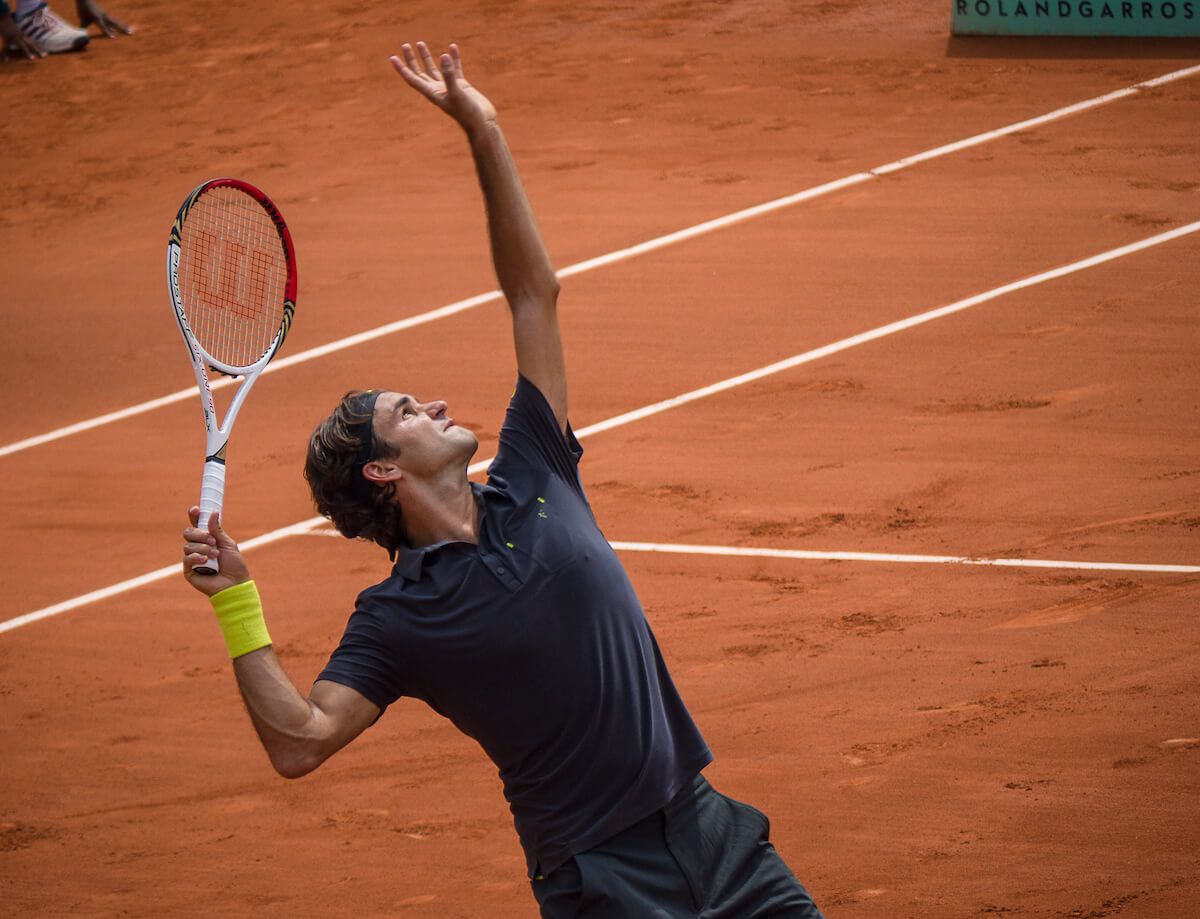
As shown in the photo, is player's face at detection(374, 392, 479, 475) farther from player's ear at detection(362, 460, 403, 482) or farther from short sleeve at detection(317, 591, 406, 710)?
short sleeve at detection(317, 591, 406, 710)

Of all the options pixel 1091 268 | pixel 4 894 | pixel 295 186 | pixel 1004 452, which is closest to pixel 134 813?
pixel 4 894

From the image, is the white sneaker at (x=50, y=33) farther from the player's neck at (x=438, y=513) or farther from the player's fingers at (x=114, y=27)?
the player's neck at (x=438, y=513)

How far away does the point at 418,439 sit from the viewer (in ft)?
11.0

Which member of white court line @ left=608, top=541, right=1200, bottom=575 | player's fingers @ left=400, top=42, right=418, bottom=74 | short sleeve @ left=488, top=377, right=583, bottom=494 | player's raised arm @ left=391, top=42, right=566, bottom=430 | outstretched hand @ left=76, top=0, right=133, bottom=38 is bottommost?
white court line @ left=608, top=541, right=1200, bottom=575

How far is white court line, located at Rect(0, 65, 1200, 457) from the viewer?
10555 millimetres

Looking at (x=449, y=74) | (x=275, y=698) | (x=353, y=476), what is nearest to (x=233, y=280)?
(x=449, y=74)

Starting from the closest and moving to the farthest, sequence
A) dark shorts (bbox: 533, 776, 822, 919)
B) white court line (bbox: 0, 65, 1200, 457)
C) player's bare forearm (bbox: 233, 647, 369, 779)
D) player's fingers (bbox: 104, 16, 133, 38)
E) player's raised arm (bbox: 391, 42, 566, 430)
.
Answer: player's bare forearm (bbox: 233, 647, 369, 779)
dark shorts (bbox: 533, 776, 822, 919)
player's raised arm (bbox: 391, 42, 566, 430)
white court line (bbox: 0, 65, 1200, 457)
player's fingers (bbox: 104, 16, 133, 38)

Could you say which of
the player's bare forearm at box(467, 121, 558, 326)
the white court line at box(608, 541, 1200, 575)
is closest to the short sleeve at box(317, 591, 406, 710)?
the player's bare forearm at box(467, 121, 558, 326)

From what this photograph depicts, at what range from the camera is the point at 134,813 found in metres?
6.11

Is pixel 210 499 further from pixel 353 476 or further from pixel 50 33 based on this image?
pixel 50 33

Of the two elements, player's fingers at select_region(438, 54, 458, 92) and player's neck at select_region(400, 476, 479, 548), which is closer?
player's neck at select_region(400, 476, 479, 548)

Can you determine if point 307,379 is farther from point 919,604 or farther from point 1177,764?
point 1177,764

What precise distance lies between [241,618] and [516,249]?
113cm

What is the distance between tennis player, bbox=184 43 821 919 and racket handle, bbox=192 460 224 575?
23 millimetres
